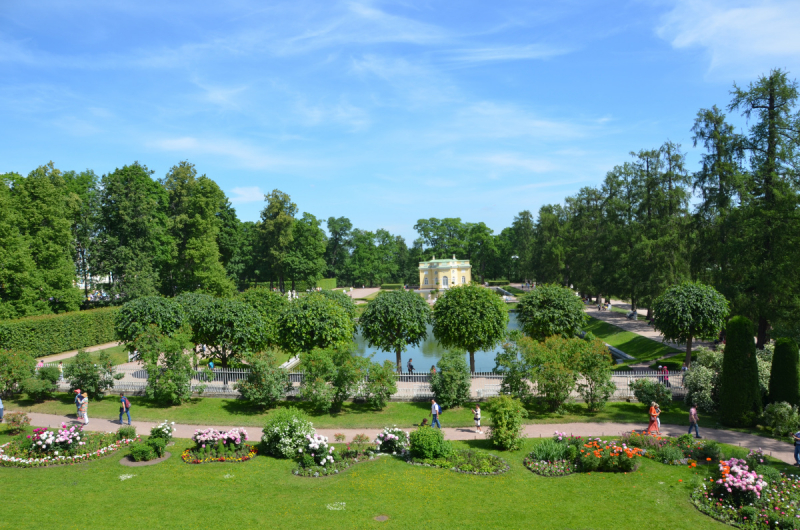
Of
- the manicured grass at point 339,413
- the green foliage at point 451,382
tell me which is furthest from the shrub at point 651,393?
the green foliage at point 451,382

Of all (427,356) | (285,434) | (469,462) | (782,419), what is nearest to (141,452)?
(285,434)

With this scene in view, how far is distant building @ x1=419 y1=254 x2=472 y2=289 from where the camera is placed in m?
74.2

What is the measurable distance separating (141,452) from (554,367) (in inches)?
535

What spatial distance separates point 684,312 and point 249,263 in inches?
1998

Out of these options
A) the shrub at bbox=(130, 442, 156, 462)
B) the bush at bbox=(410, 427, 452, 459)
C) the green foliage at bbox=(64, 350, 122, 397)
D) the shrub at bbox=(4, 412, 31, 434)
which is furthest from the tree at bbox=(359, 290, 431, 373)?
the shrub at bbox=(4, 412, 31, 434)

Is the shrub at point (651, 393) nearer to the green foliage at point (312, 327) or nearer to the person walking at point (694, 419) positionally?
the person walking at point (694, 419)

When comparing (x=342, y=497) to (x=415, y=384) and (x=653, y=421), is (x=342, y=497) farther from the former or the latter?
(x=653, y=421)

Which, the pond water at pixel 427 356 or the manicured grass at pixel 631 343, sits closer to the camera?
the manicured grass at pixel 631 343

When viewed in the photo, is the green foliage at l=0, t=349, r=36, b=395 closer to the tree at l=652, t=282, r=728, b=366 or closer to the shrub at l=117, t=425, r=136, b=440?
the shrub at l=117, t=425, r=136, b=440

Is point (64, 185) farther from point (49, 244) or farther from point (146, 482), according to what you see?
point (146, 482)

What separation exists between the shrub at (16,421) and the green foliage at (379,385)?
38.1ft

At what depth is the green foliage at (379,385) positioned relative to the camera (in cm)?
1850

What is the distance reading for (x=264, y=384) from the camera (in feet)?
60.5

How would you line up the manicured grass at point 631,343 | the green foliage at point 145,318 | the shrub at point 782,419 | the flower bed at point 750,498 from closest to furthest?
the flower bed at point 750,498 → the shrub at point 782,419 → the green foliage at point 145,318 → the manicured grass at point 631,343
